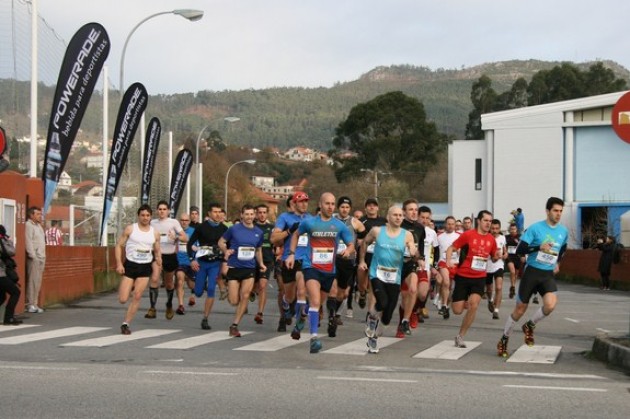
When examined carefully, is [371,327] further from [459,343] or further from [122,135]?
[122,135]

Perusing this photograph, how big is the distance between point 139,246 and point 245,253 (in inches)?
60.0

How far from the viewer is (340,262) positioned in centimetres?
1673

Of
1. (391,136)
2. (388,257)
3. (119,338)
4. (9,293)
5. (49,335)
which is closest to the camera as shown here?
(388,257)

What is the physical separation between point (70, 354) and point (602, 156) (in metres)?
56.2

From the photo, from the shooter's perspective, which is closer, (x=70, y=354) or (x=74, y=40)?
(x=70, y=354)

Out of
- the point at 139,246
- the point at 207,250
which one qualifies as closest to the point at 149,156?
the point at 207,250

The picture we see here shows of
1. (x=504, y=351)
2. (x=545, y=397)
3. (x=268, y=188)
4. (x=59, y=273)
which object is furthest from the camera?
(x=268, y=188)

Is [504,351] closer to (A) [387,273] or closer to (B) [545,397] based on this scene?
(A) [387,273]

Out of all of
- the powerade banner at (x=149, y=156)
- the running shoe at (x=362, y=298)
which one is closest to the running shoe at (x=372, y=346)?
the running shoe at (x=362, y=298)

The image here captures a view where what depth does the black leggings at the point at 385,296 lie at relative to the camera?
43.0 feet

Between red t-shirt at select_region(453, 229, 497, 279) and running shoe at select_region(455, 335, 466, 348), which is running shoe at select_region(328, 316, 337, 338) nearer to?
running shoe at select_region(455, 335, 466, 348)

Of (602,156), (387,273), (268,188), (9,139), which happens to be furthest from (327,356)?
(268,188)

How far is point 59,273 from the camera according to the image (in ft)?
71.5

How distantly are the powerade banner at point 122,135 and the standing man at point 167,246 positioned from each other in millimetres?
8058
